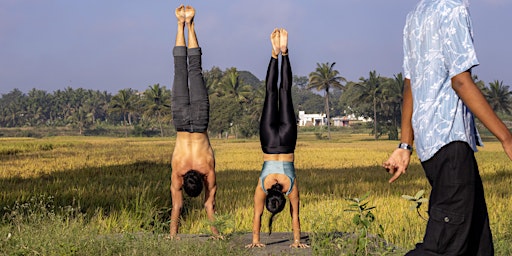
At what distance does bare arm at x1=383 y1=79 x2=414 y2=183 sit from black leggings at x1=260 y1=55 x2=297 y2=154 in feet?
6.94

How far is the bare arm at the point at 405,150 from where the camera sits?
353 centimetres

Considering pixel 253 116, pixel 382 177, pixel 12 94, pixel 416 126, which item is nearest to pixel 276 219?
pixel 416 126

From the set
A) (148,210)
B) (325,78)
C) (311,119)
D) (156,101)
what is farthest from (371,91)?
(148,210)

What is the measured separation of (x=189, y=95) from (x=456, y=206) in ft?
11.1

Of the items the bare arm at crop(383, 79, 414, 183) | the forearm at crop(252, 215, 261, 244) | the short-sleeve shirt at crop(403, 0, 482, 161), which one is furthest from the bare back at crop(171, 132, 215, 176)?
the short-sleeve shirt at crop(403, 0, 482, 161)

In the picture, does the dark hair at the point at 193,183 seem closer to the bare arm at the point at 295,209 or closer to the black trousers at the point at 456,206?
the bare arm at the point at 295,209

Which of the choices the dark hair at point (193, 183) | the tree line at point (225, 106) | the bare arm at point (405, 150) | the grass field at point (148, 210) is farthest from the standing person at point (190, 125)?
the tree line at point (225, 106)

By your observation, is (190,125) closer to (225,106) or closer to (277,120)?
(277,120)

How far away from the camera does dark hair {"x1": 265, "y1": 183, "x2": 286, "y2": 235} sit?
559 cm

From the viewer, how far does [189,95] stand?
6023mm

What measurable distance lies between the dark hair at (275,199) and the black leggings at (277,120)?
12.7 inches

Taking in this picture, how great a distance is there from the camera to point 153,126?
97.9 m

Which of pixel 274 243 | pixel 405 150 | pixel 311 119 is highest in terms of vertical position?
pixel 311 119

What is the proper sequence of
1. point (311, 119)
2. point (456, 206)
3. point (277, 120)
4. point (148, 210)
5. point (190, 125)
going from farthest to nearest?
point (311, 119)
point (148, 210)
point (190, 125)
point (277, 120)
point (456, 206)
